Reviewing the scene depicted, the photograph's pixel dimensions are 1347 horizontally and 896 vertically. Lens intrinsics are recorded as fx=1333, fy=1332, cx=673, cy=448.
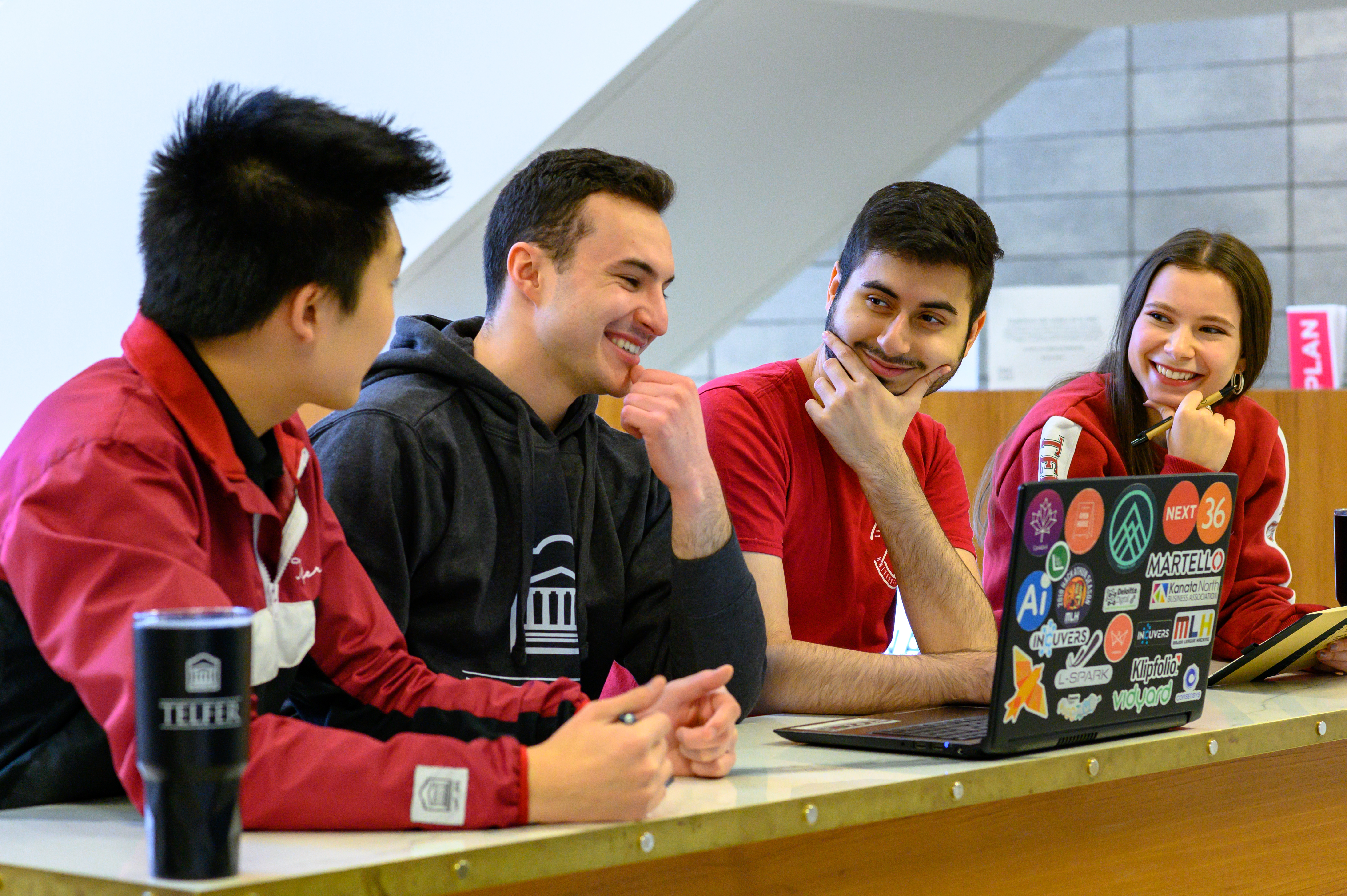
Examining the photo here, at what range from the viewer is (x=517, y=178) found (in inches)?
63.2

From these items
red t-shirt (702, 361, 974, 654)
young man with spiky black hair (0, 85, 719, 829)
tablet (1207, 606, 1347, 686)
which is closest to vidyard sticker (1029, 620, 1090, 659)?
young man with spiky black hair (0, 85, 719, 829)

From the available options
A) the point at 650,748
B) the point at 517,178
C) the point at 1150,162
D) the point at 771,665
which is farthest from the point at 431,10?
the point at 1150,162

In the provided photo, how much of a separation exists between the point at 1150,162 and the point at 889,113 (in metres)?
3.54

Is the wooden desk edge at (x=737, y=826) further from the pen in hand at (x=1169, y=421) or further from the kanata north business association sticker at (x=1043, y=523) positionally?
the pen in hand at (x=1169, y=421)

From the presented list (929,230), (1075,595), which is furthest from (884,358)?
(1075,595)

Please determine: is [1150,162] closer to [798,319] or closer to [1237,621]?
[798,319]

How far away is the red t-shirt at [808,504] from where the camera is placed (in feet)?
5.71

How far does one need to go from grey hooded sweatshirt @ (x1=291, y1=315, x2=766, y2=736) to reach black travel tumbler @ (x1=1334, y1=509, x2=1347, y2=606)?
2.77 feet

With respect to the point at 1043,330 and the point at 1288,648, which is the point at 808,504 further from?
the point at 1043,330

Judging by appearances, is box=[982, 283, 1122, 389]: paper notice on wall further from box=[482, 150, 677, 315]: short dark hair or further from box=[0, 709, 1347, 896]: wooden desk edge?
box=[0, 709, 1347, 896]: wooden desk edge

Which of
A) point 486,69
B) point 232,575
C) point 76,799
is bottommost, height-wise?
point 76,799

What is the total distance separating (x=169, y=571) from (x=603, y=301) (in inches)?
29.2

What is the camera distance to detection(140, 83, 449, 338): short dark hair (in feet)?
3.31

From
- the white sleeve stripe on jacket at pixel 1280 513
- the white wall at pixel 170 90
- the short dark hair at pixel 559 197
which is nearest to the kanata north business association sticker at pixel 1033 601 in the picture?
the short dark hair at pixel 559 197
